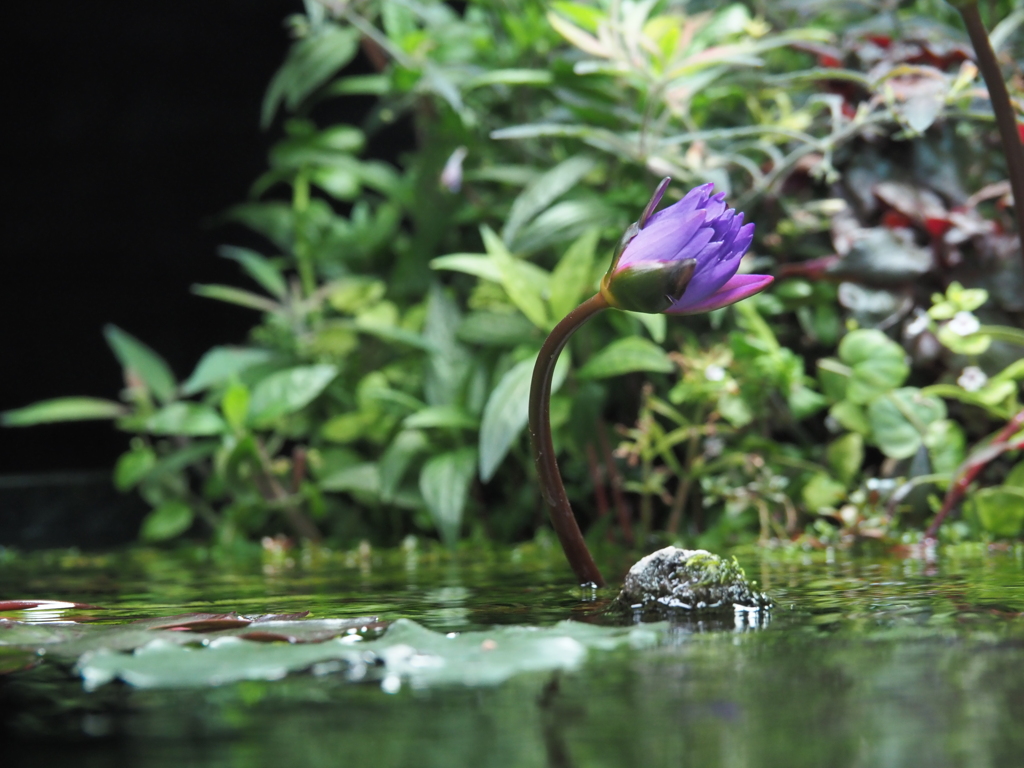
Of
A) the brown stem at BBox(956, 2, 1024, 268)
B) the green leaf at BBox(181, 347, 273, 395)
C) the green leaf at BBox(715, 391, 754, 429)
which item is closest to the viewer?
the brown stem at BBox(956, 2, 1024, 268)

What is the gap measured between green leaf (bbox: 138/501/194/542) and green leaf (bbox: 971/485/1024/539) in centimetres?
150

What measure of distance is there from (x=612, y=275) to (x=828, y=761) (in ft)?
1.23

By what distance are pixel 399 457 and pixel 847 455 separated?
0.77 meters

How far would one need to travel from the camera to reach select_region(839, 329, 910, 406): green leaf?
1.36m

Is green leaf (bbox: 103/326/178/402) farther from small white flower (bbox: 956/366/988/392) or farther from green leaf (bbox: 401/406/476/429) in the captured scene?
small white flower (bbox: 956/366/988/392)

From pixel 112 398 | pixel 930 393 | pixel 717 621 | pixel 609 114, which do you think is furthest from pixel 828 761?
pixel 112 398

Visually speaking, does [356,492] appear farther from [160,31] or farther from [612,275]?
[160,31]

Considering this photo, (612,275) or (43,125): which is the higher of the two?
(43,125)

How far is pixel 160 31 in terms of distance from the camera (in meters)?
2.65

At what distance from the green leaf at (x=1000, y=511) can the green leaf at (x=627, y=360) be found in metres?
0.47

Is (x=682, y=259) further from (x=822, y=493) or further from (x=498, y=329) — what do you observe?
(x=498, y=329)

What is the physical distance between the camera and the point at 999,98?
3.26 ft

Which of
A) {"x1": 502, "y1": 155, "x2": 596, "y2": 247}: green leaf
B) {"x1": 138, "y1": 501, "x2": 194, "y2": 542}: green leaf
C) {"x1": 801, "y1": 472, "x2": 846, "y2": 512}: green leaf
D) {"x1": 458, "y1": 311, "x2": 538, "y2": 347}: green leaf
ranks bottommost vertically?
{"x1": 138, "y1": 501, "x2": 194, "y2": 542}: green leaf

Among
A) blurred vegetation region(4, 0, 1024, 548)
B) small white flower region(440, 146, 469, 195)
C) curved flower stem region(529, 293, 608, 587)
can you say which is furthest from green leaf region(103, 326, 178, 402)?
curved flower stem region(529, 293, 608, 587)
